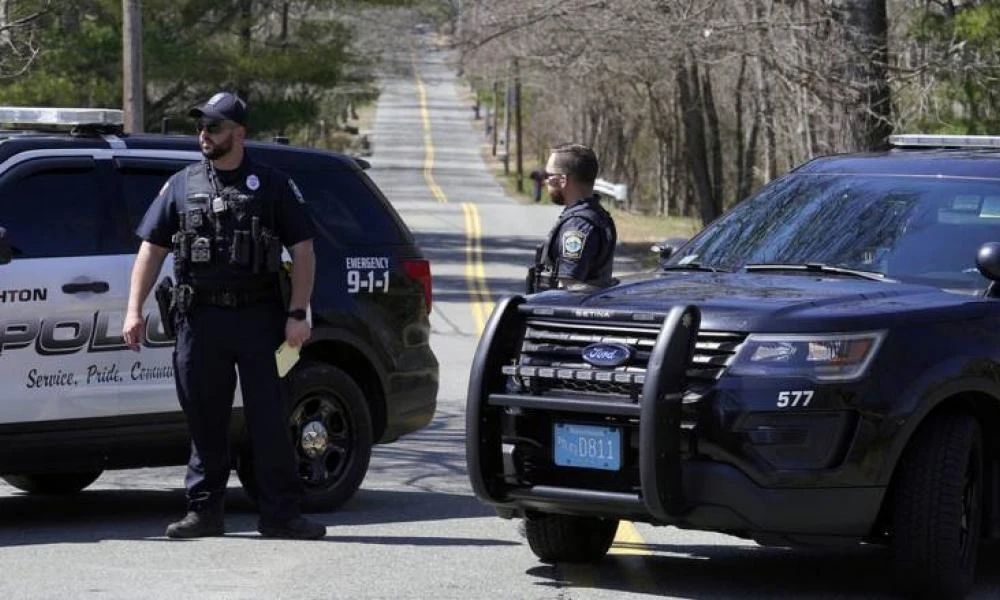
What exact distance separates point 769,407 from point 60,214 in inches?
143

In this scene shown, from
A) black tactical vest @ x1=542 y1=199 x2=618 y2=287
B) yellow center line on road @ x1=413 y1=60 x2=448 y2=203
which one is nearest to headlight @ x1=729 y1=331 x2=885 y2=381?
black tactical vest @ x1=542 y1=199 x2=618 y2=287

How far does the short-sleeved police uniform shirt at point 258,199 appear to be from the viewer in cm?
820

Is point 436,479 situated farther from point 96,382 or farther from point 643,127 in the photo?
point 643,127

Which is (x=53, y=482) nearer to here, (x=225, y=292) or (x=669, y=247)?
(x=225, y=292)

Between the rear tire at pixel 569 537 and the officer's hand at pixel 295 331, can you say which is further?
the officer's hand at pixel 295 331

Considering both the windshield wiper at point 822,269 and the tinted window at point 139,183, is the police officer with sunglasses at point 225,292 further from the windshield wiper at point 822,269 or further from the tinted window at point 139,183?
the windshield wiper at point 822,269

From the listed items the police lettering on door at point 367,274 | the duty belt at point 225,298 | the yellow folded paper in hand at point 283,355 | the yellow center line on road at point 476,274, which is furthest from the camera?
the yellow center line on road at point 476,274

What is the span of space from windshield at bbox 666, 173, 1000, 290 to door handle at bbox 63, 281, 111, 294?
2.52m

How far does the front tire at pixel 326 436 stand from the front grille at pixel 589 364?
89.2 inches

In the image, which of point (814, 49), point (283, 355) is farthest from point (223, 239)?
point (814, 49)

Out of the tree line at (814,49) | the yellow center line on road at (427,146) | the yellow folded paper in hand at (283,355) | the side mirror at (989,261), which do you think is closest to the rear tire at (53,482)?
the yellow folded paper in hand at (283,355)

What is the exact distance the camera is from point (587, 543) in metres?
7.93

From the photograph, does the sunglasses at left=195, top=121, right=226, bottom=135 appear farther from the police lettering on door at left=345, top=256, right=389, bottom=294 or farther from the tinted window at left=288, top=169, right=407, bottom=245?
the police lettering on door at left=345, top=256, right=389, bottom=294

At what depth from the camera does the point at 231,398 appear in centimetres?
837
